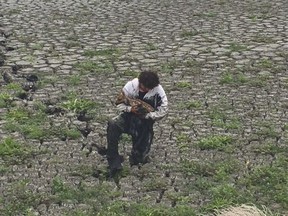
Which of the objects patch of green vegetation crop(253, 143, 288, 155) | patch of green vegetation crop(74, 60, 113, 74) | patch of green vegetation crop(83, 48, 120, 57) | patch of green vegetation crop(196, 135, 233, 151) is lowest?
patch of green vegetation crop(83, 48, 120, 57)

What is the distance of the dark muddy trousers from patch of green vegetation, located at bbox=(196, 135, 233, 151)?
2.51ft

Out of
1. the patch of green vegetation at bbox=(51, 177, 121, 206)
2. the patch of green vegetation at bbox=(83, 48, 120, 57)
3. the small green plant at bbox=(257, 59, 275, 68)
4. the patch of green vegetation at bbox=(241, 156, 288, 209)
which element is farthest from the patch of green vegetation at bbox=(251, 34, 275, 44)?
the patch of green vegetation at bbox=(51, 177, 121, 206)

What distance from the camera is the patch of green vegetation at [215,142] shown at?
788 centimetres

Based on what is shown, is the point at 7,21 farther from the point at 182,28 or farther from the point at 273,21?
the point at 273,21

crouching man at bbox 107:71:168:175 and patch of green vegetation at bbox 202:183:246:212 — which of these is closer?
patch of green vegetation at bbox 202:183:246:212

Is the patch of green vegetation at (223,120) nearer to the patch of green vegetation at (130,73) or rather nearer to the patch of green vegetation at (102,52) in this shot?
the patch of green vegetation at (130,73)

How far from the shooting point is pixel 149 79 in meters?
7.05

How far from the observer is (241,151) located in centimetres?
779

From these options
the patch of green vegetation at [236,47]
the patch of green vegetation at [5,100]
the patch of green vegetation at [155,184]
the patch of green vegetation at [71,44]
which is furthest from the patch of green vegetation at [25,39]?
the patch of green vegetation at [155,184]

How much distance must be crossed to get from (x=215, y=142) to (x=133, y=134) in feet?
3.91

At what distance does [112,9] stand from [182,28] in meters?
3.27

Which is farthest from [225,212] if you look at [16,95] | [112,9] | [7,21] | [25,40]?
[112,9]

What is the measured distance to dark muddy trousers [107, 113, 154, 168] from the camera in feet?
23.6

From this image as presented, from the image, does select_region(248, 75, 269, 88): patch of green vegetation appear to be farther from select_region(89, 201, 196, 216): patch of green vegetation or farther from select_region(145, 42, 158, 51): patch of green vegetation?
select_region(89, 201, 196, 216): patch of green vegetation
